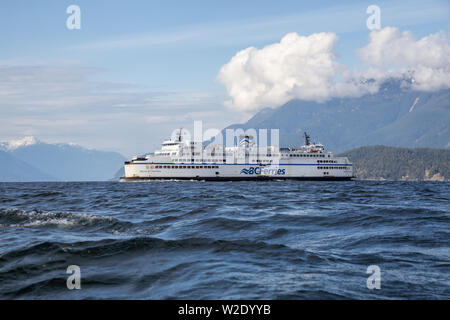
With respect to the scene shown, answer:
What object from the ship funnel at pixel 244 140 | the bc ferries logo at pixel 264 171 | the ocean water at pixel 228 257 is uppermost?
the ship funnel at pixel 244 140

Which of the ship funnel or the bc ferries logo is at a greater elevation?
the ship funnel

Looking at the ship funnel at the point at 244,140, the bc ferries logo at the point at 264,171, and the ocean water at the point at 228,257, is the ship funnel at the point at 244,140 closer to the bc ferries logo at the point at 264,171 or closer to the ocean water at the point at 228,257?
the bc ferries logo at the point at 264,171

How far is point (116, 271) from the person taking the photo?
11.1 metres

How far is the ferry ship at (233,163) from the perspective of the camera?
102875mm

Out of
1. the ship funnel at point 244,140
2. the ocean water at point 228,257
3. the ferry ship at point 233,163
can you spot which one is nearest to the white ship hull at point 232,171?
the ferry ship at point 233,163

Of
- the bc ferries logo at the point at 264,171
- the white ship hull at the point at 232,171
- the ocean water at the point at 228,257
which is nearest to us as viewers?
the ocean water at the point at 228,257

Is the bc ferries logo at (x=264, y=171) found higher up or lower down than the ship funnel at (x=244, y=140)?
lower down

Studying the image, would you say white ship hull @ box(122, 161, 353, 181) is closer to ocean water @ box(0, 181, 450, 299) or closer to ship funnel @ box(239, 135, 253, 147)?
ship funnel @ box(239, 135, 253, 147)

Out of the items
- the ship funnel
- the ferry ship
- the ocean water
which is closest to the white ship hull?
the ferry ship

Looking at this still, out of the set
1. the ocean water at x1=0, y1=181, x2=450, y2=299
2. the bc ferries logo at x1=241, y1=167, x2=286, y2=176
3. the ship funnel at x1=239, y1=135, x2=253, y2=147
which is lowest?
the bc ferries logo at x1=241, y1=167, x2=286, y2=176

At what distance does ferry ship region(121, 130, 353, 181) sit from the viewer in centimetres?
10288

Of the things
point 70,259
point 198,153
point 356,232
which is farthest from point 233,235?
point 198,153

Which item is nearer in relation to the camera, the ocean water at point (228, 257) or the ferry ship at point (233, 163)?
the ocean water at point (228, 257)
